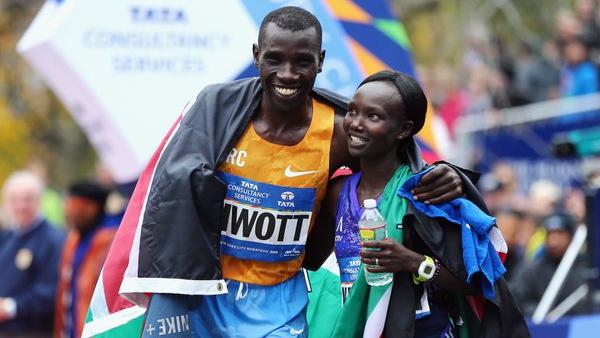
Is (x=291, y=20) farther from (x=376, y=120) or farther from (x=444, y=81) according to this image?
(x=444, y=81)

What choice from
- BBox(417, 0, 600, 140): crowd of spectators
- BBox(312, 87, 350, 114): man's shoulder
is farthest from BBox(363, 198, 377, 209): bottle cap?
BBox(417, 0, 600, 140): crowd of spectators

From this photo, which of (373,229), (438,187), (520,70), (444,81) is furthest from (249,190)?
(444,81)

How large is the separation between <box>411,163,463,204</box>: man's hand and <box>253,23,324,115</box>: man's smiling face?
68 cm

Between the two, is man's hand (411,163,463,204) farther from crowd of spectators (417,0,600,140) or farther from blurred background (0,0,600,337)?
crowd of spectators (417,0,600,140)

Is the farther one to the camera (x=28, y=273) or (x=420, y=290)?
(x=28, y=273)

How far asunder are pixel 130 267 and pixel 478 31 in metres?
11.2

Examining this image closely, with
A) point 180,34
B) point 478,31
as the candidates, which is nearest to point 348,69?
point 180,34

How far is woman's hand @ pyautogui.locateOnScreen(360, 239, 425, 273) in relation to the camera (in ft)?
18.0

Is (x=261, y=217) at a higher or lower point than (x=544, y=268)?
higher

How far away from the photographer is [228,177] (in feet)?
19.6

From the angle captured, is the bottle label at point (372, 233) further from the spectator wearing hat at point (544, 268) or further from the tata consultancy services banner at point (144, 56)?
the spectator wearing hat at point (544, 268)

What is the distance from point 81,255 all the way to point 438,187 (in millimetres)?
5842

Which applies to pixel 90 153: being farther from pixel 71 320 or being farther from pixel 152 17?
pixel 152 17

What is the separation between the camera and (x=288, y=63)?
5871mm
